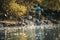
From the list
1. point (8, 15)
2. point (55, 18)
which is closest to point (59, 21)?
point (55, 18)

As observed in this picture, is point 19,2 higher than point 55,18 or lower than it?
higher

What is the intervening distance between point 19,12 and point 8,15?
199cm

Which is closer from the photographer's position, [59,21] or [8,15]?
[8,15]

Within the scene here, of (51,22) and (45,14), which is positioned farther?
(45,14)

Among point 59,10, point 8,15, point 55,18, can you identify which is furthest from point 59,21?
point 8,15

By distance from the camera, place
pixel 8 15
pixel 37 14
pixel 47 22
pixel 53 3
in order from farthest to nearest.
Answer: pixel 53 3 → pixel 37 14 → pixel 47 22 → pixel 8 15

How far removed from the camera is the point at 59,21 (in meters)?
51.0

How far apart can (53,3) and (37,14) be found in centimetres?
630

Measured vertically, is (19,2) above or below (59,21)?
above

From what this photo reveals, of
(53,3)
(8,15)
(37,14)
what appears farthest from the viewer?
(53,3)

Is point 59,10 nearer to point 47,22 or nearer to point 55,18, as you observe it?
point 55,18

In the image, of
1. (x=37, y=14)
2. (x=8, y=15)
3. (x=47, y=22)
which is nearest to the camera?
(x=8, y=15)

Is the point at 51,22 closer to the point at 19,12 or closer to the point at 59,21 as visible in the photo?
the point at 59,21

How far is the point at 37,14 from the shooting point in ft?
166
